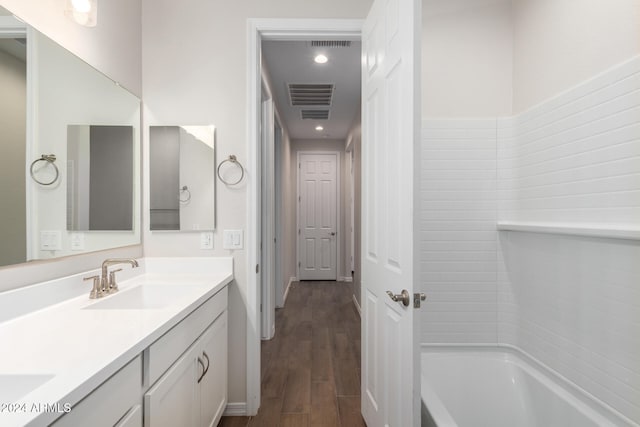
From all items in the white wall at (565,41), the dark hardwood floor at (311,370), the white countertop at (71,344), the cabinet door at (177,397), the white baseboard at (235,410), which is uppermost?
the white wall at (565,41)

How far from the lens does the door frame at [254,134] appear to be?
6.23 ft

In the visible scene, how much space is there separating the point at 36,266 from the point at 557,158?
2310 millimetres

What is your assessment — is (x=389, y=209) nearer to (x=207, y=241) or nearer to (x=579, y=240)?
(x=579, y=240)

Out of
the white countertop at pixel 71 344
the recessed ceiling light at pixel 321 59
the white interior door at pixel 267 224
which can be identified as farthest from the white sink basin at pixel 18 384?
the recessed ceiling light at pixel 321 59

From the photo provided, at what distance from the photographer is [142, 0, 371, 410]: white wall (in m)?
1.92

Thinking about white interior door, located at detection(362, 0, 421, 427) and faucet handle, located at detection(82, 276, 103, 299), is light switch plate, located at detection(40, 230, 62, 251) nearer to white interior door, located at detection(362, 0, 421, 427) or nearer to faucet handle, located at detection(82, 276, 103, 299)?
faucet handle, located at detection(82, 276, 103, 299)

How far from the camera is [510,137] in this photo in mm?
1887

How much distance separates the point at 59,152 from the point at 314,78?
2.59 m

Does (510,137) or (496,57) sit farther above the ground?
(496,57)

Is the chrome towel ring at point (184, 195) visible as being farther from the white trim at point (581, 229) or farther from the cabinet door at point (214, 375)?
the white trim at point (581, 229)

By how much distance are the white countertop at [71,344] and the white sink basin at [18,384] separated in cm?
1

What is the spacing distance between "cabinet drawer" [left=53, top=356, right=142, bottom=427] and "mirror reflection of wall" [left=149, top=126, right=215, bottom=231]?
107 cm

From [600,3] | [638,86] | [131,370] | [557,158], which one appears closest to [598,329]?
[557,158]

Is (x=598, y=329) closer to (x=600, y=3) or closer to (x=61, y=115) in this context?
(x=600, y=3)
